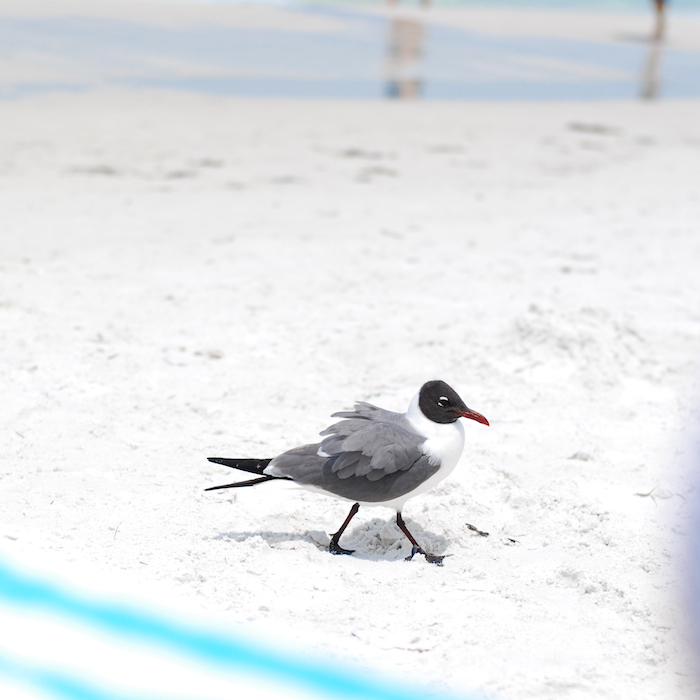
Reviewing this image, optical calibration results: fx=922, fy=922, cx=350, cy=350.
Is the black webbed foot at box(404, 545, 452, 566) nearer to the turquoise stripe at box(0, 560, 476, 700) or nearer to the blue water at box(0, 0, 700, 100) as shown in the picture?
the turquoise stripe at box(0, 560, 476, 700)

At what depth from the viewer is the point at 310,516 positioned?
3.17 m

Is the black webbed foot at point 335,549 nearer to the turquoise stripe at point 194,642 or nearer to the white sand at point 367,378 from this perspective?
the white sand at point 367,378

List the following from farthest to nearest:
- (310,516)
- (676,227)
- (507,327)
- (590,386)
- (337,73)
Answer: (337,73) < (676,227) < (507,327) < (590,386) < (310,516)

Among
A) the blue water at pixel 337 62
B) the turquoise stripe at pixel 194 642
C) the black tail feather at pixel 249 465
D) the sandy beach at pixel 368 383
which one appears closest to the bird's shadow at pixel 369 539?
the sandy beach at pixel 368 383

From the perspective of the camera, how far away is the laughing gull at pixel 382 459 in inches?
110

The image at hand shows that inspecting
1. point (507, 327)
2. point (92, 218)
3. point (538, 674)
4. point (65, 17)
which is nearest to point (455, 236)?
point (507, 327)

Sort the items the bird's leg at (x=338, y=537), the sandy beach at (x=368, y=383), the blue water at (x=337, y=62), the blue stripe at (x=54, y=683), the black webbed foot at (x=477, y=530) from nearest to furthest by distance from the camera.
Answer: the blue stripe at (x=54, y=683), the sandy beach at (x=368, y=383), the bird's leg at (x=338, y=537), the black webbed foot at (x=477, y=530), the blue water at (x=337, y=62)

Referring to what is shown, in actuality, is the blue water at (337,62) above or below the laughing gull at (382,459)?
above

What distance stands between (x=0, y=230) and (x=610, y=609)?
4.89 metres

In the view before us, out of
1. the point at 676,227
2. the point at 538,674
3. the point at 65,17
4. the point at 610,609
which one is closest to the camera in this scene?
the point at 538,674

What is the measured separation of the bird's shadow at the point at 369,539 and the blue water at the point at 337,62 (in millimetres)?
9307

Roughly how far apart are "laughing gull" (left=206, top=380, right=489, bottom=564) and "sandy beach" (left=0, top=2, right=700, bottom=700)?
0.20 m

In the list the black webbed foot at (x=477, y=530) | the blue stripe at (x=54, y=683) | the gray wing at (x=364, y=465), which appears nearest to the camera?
the blue stripe at (x=54, y=683)

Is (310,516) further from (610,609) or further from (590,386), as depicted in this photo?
(590,386)
